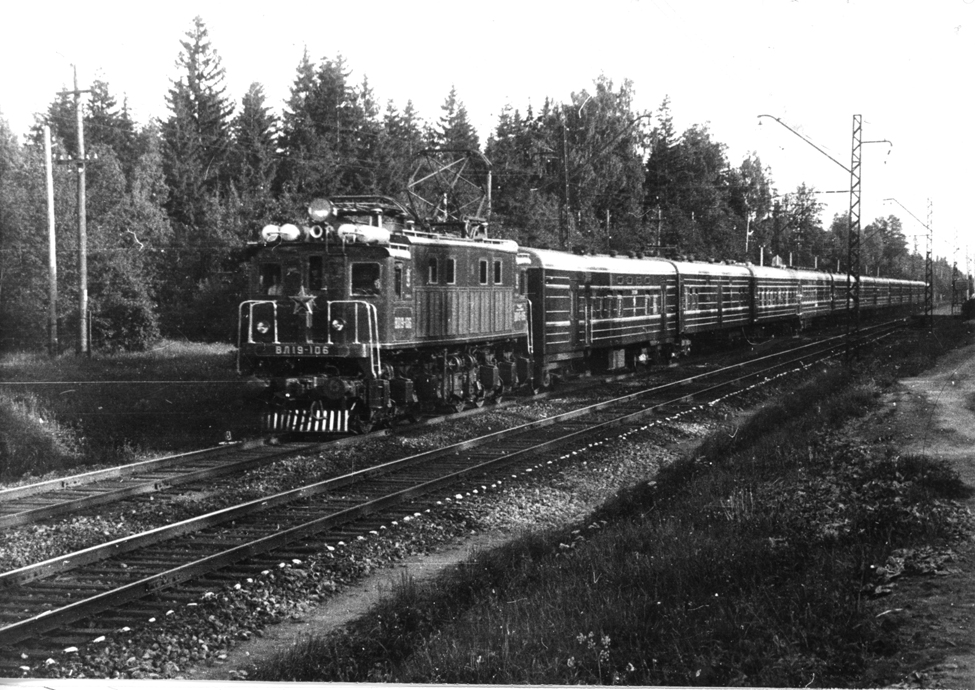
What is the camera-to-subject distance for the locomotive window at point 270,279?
1842cm

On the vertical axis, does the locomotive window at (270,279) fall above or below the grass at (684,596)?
above

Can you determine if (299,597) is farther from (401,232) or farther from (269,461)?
(401,232)

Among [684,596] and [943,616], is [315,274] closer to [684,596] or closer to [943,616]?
[684,596]

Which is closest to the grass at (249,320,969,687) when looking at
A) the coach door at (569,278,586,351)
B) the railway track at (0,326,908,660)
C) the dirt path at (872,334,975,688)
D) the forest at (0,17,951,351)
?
the dirt path at (872,334,975,688)

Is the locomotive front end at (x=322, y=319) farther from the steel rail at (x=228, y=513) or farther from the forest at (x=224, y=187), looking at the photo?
the forest at (x=224, y=187)

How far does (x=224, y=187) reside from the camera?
2897cm

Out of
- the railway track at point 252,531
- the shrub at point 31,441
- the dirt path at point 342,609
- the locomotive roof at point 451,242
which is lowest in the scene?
the dirt path at point 342,609

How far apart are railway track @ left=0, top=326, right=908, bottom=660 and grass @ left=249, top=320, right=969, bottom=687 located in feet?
6.82

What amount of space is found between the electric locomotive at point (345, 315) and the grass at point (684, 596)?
6.43 metres

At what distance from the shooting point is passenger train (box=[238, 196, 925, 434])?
58.7 ft

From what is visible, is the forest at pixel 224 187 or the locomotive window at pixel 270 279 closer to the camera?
the locomotive window at pixel 270 279

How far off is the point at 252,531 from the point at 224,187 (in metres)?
19.5

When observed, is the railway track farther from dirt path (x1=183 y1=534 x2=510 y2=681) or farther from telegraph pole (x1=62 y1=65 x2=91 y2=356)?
telegraph pole (x1=62 y1=65 x2=91 y2=356)

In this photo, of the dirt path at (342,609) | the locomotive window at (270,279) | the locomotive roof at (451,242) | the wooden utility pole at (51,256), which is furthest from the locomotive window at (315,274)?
the wooden utility pole at (51,256)
